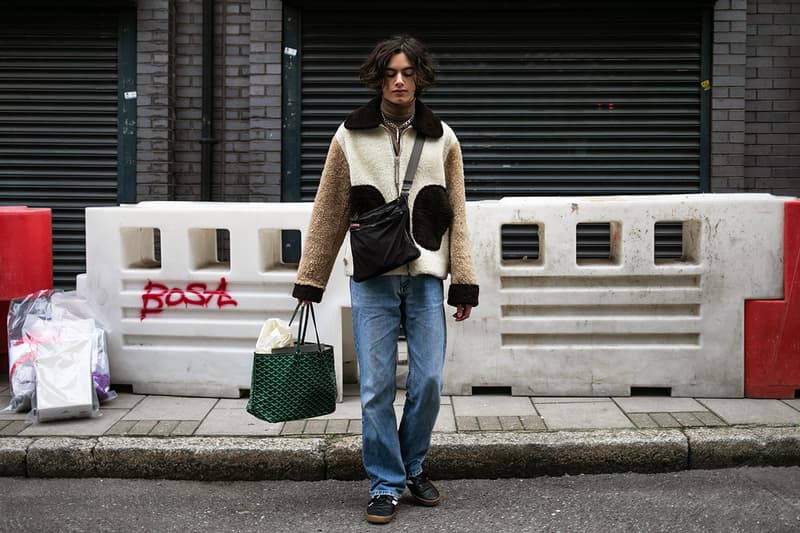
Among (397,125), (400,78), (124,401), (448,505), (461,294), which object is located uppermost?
(400,78)

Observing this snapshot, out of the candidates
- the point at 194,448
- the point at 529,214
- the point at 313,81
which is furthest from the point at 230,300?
the point at 313,81

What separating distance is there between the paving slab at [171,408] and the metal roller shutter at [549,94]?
382cm

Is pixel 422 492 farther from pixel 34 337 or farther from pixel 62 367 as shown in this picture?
pixel 34 337

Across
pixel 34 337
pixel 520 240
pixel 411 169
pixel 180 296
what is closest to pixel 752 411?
pixel 411 169

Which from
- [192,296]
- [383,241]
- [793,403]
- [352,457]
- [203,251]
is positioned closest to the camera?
[383,241]

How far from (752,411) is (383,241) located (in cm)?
283

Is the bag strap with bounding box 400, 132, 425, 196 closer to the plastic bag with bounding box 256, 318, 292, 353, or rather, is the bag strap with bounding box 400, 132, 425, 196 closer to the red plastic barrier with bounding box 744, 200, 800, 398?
the plastic bag with bounding box 256, 318, 292, 353

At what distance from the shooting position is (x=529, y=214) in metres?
5.73

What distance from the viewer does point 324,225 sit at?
4.08m

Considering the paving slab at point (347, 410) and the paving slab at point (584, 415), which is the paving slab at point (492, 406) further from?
the paving slab at point (347, 410)

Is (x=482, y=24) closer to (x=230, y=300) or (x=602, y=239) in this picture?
(x=602, y=239)

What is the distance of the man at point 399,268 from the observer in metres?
3.96

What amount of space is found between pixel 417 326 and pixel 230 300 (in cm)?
214

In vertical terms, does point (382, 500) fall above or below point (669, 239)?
below
